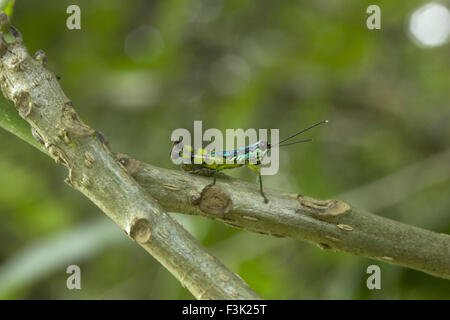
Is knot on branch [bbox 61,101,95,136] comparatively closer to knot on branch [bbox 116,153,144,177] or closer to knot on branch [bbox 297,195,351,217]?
knot on branch [bbox 116,153,144,177]

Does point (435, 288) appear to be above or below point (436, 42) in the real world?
below

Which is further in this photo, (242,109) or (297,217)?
(242,109)

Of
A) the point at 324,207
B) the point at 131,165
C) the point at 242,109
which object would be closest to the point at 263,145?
the point at 324,207

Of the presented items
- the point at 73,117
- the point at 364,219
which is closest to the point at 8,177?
the point at 73,117

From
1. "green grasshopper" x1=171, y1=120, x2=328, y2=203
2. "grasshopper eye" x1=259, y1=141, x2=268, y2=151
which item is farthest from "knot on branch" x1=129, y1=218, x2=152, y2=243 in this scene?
"grasshopper eye" x1=259, y1=141, x2=268, y2=151

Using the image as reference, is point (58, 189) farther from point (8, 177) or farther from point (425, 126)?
point (425, 126)

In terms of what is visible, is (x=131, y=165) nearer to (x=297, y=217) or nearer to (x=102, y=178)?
(x=102, y=178)
